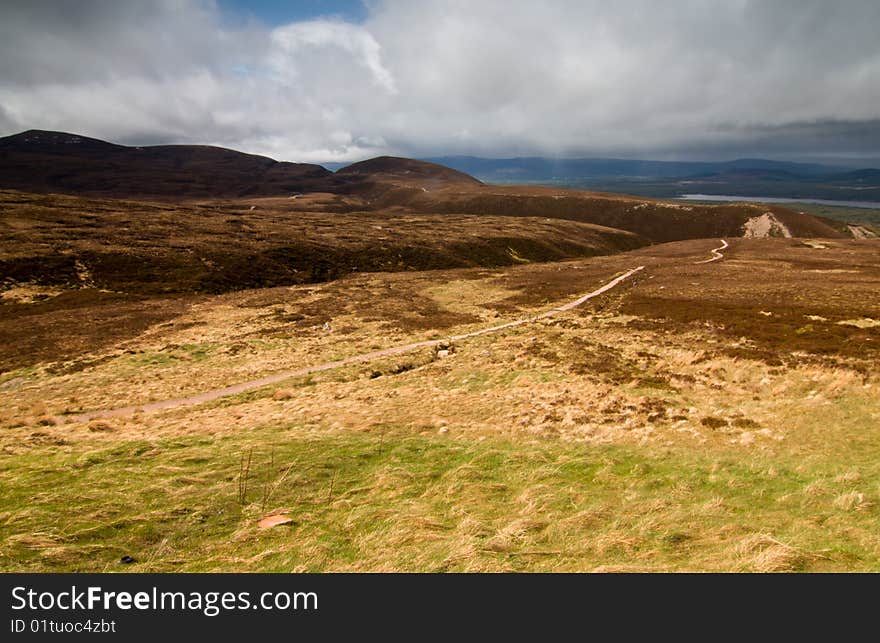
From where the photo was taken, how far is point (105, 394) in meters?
27.0

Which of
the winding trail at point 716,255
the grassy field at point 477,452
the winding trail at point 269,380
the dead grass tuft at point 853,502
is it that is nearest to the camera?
the grassy field at point 477,452

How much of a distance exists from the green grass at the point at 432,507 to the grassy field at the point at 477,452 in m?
0.07

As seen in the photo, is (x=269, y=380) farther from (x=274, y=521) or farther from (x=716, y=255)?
(x=716, y=255)

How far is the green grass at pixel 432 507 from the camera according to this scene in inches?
360

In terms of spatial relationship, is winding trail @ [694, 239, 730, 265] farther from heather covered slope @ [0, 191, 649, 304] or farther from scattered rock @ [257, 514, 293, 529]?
scattered rock @ [257, 514, 293, 529]

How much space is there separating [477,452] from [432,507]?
4.29 meters

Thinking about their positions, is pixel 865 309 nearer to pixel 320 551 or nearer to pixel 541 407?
pixel 541 407

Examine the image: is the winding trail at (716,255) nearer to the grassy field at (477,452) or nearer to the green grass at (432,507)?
the grassy field at (477,452)

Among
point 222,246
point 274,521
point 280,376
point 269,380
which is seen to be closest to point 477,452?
point 274,521

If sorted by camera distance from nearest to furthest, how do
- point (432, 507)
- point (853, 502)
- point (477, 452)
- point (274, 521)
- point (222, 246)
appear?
point (274, 521) < point (853, 502) < point (432, 507) < point (477, 452) < point (222, 246)

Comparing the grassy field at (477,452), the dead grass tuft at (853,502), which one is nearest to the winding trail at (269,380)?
the grassy field at (477,452)

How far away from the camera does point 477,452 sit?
628 inches

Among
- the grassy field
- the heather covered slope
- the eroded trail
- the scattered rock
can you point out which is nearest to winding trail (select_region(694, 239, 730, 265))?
the heather covered slope

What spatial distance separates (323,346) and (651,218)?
7365 inches
